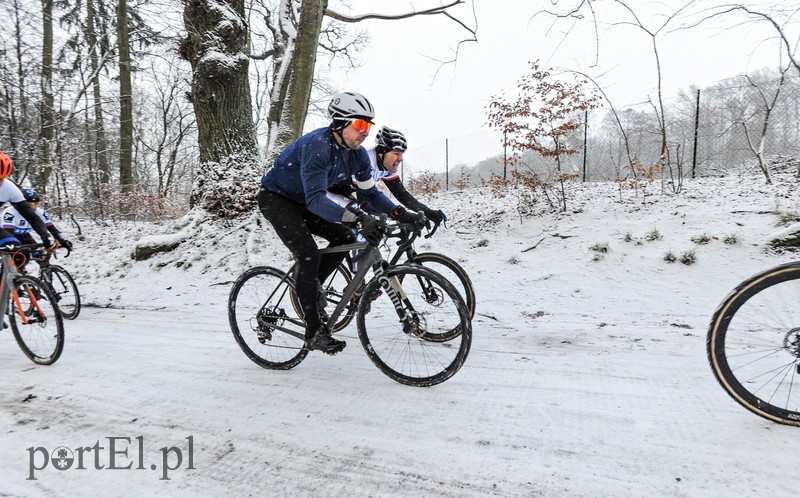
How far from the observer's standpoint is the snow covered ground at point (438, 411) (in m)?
1.94

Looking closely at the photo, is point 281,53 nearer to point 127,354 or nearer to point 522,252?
point 522,252

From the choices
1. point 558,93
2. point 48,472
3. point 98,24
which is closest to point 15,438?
point 48,472

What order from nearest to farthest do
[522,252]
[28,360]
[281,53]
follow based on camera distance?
[28,360] < [522,252] < [281,53]

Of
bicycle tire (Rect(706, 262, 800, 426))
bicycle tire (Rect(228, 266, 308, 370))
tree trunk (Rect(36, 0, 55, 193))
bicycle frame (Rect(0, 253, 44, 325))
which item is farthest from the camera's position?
tree trunk (Rect(36, 0, 55, 193))

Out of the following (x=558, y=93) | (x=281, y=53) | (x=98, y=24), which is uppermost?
(x=98, y=24)

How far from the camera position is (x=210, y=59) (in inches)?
315

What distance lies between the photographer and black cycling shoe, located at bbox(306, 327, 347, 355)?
306 centimetres

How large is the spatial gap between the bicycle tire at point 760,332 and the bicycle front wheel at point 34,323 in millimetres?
4868

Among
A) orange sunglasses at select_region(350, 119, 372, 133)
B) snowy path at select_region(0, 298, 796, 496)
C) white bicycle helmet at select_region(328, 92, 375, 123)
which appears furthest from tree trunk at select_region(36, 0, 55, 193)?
orange sunglasses at select_region(350, 119, 372, 133)

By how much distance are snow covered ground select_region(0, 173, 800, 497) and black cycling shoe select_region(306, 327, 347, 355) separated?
9.2 inches

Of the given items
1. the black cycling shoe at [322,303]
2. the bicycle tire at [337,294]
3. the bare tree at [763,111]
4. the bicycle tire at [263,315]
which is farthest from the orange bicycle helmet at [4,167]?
the bare tree at [763,111]

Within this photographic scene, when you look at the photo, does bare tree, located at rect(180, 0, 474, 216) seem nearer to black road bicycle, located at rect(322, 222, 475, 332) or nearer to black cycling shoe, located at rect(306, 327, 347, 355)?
black road bicycle, located at rect(322, 222, 475, 332)

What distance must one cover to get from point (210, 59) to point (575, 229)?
24.6ft

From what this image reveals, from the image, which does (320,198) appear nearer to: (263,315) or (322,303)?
(322,303)
